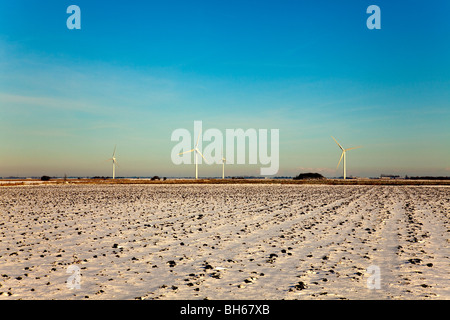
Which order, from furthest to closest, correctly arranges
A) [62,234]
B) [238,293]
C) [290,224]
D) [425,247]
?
[290,224]
[62,234]
[425,247]
[238,293]

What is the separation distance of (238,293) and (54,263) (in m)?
6.47

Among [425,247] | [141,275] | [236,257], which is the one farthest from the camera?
[425,247]

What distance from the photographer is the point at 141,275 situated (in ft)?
32.2

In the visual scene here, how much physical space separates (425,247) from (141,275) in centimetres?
1074

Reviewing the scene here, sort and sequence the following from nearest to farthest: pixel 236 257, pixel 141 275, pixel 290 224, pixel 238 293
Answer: pixel 238 293
pixel 141 275
pixel 236 257
pixel 290 224

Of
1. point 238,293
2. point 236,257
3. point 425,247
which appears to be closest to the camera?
point 238,293
